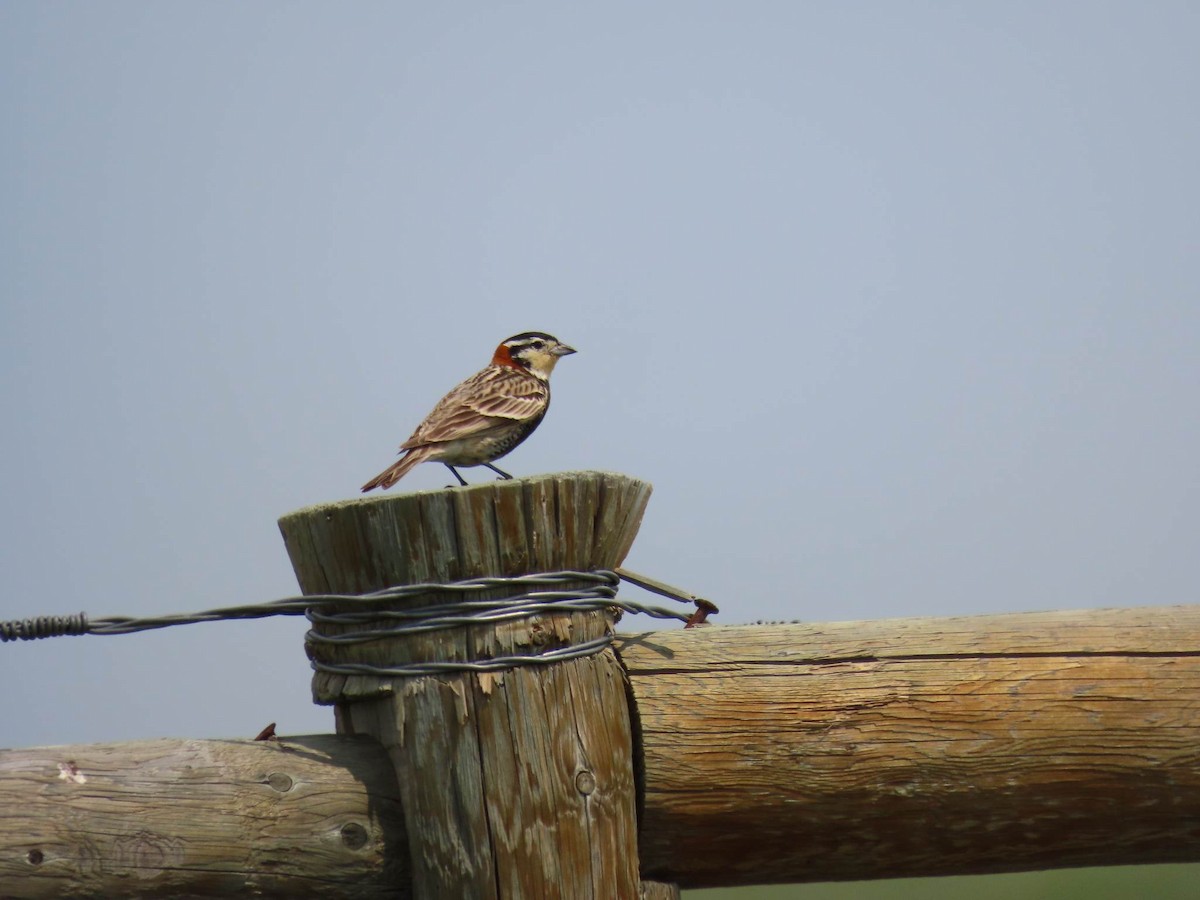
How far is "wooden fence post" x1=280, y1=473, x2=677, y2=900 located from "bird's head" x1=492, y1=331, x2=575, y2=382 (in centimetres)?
412

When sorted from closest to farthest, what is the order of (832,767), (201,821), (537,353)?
(201,821)
(832,767)
(537,353)

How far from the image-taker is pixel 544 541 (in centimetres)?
255

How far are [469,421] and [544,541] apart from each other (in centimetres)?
297

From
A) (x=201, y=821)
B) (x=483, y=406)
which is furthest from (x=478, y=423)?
(x=201, y=821)

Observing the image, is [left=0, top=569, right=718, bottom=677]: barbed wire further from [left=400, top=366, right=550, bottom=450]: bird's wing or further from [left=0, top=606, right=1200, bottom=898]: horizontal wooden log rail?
[left=400, top=366, right=550, bottom=450]: bird's wing

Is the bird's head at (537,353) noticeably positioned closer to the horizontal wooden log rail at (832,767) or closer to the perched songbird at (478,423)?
the perched songbird at (478,423)

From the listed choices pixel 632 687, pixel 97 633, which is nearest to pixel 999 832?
pixel 632 687

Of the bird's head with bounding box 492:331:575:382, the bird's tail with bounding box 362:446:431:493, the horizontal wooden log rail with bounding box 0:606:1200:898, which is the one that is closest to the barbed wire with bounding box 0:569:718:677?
the horizontal wooden log rail with bounding box 0:606:1200:898

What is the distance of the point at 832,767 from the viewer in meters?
2.71

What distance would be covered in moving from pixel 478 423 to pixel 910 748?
3095 mm

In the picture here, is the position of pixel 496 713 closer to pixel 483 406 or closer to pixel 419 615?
pixel 419 615

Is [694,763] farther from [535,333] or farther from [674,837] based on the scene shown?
[535,333]

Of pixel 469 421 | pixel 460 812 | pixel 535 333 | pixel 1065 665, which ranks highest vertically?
pixel 535 333

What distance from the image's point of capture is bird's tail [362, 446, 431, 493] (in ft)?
16.8
